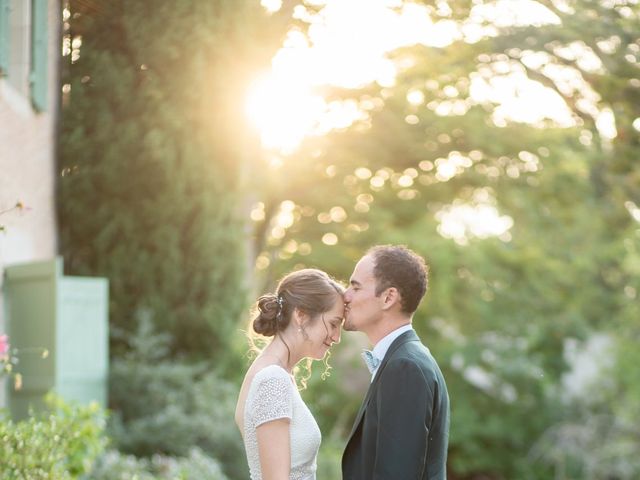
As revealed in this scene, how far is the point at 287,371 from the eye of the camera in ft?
13.7

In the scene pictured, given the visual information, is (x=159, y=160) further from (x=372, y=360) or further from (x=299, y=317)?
(x=372, y=360)

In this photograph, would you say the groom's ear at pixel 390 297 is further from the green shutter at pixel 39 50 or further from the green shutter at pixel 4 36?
the green shutter at pixel 39 50

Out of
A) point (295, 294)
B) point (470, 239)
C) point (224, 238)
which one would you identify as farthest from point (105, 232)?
point (470, 239)

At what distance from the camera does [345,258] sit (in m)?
18.1

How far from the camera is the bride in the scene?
3.96 metres

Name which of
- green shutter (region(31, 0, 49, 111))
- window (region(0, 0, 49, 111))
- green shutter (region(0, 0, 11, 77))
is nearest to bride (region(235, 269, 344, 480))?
green shutter (region(0, 0, 11, 77))

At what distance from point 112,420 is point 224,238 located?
8.12 feet

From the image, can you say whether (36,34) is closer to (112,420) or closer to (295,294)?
(112,420)

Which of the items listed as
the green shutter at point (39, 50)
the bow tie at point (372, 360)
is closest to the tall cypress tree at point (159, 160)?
the green shutter at point (39, 50)

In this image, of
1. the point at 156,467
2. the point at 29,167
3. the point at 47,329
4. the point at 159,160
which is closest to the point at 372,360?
the point at 47,329

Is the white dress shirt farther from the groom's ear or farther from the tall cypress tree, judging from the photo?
the tall cypress tree

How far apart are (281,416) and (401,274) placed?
0.69 metres

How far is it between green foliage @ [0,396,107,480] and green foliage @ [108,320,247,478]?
127 inches

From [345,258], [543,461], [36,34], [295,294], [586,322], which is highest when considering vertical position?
[36,34]
